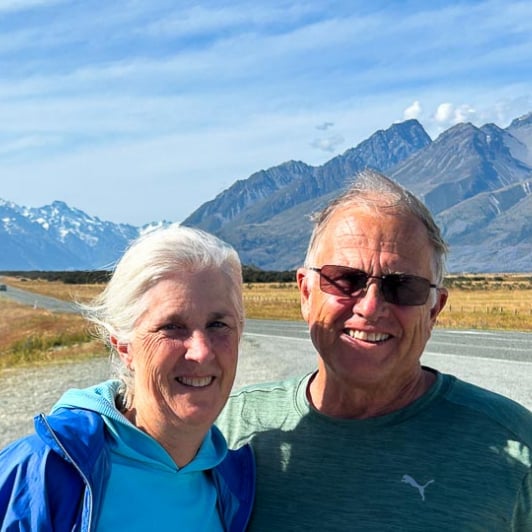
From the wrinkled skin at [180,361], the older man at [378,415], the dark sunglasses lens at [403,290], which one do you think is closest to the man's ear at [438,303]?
the older man at [378,415]

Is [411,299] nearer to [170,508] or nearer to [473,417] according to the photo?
[473,417]

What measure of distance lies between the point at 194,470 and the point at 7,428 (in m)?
8.54

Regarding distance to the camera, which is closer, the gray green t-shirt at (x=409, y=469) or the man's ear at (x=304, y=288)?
the gray green t-shirt at (x=409, y=469)

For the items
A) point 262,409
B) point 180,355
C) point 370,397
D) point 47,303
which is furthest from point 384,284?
point 47,303

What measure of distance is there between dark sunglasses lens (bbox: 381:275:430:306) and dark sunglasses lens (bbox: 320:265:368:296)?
8cm

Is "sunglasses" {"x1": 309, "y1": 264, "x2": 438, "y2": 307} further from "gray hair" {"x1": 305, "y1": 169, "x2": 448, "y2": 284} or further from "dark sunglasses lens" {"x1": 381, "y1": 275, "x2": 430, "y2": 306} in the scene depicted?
"gray hair" {"x1": 305, "y1": 169, "x2": 448, "y2": 284}

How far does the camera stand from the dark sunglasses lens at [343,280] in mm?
2658

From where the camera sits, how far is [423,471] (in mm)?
2393

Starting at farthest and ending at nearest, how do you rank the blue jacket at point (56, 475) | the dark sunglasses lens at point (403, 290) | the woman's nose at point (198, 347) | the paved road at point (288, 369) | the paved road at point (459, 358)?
the paved road at point (459, 358) → the paved road at point (288, 369) → the dark sunglasses lens at point (403, 290) → the woman's nose at point (198, 347) → the blue jacket at point (56, 475)

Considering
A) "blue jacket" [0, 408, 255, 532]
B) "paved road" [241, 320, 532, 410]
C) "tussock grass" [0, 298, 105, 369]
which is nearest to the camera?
"blue jacket" [0, 408, 255, 532]

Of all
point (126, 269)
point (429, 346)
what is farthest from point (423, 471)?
point (429, 346)

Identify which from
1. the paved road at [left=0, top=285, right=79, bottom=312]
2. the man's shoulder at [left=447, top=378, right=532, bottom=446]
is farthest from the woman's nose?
the paved road at [left=0, top=285, right=79, bottom=312]

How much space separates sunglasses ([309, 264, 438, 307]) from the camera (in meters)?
2.61

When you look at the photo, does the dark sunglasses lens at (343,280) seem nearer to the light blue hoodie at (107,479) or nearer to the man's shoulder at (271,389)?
the man's shoulder at (271,389)
